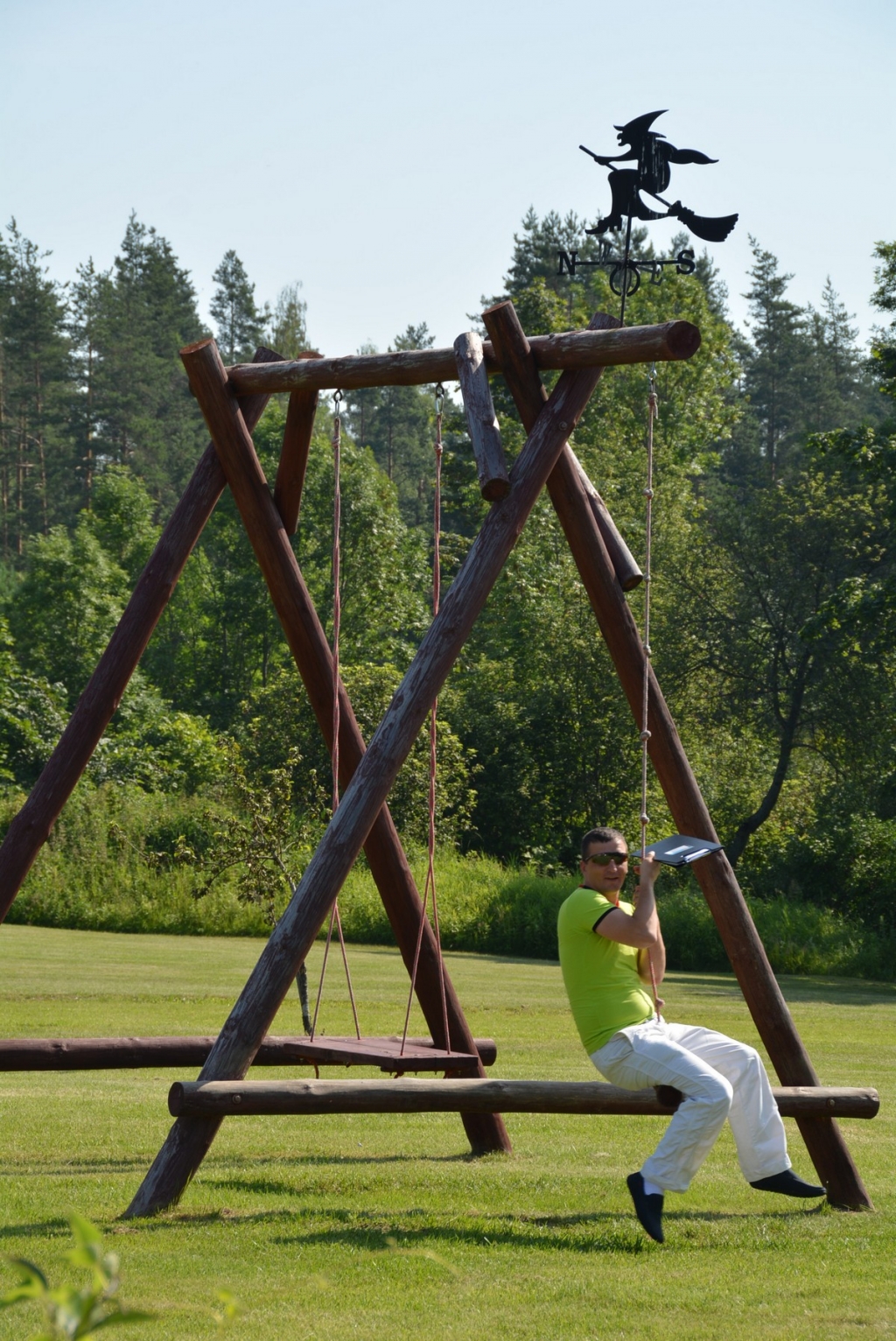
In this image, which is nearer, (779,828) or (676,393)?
(779,828)

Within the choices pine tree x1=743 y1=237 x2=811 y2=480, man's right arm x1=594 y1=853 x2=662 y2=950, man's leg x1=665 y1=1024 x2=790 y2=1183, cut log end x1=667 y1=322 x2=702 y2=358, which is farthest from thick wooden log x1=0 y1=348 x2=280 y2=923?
pine tree x1=743 y1=237 x2=811 y2=480

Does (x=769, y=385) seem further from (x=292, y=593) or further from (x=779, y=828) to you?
(x=292, y=593)

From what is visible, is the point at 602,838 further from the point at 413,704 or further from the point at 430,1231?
the point at 430,1231

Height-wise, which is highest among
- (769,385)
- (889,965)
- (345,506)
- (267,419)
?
(769,385)

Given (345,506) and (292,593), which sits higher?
(345,506)

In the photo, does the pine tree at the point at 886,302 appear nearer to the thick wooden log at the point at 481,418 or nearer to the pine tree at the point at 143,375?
the thick wooden log at the point at 481,418

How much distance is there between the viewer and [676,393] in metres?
47.1

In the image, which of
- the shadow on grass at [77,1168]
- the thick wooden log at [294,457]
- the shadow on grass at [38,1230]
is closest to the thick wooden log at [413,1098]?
the shadow on grass at [38,1230]

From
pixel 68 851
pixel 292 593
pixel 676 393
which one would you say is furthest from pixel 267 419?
pixel 292 593

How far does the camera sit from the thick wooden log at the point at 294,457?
7.86m

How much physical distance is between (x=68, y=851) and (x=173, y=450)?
3534 cm

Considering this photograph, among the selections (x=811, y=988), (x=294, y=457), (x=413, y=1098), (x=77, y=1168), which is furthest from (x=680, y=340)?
(x=811, y=988)

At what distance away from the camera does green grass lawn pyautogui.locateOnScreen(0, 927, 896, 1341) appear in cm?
498

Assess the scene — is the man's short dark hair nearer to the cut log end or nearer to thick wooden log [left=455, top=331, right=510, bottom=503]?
thick wooden log [left=455, top=331, right=510, bottom=503]
